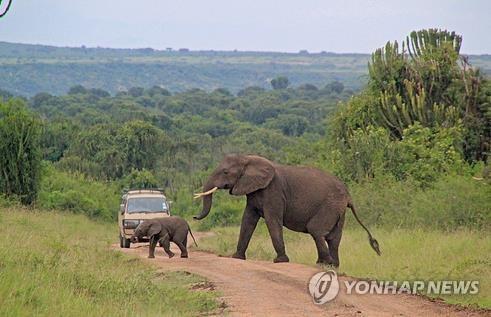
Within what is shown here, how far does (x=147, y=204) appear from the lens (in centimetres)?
2592

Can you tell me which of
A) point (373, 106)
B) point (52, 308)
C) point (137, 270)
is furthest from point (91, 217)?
point (52, 308)

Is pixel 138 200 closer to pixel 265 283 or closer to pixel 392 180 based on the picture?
pixel 392 180

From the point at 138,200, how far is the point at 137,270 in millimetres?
10236

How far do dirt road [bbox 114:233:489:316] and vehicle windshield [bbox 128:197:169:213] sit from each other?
29.9ft

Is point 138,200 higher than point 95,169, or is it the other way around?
point 138,200

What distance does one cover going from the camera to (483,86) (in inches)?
1348

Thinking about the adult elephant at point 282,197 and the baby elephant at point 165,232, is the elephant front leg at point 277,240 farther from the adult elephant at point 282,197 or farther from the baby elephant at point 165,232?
the baby elephant at point 165,232

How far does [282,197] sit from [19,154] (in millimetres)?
16481

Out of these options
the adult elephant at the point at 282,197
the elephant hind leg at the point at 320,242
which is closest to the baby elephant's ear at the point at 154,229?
the adult elephant at the point at 282,197

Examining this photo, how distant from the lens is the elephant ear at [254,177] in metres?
18.7

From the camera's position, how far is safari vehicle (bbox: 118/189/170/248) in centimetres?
2508

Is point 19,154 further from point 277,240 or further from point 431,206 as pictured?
point 277,240

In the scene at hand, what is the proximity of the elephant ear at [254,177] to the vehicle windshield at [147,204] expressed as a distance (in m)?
7.02

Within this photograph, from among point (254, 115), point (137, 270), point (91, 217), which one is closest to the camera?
point (137, 270)
